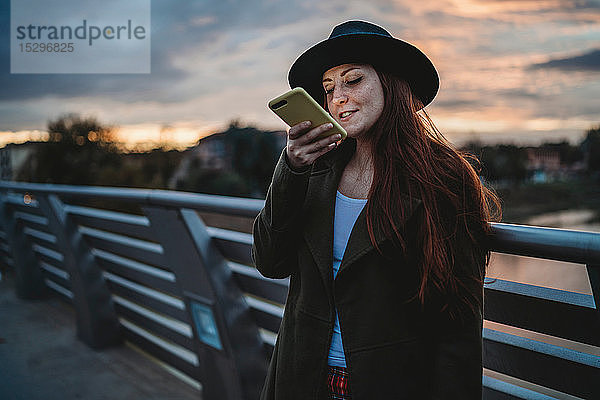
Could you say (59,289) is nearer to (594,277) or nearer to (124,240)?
(124,240)

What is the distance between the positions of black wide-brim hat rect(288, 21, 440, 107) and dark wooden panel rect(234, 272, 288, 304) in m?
1.00

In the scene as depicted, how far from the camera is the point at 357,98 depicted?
50.6 inches

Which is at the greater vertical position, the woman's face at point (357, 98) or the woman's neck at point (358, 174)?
the woman's face at point (357, 98)

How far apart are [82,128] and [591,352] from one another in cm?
5184

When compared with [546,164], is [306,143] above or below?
below

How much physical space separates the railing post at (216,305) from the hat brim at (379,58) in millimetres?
1154

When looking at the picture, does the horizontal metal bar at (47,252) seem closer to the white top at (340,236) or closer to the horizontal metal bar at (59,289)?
the horizontal metal bar at (59,289)

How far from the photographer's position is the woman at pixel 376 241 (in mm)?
1173

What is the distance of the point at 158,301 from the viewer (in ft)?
10.2

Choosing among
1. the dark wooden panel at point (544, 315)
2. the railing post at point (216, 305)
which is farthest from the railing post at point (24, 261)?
the dark wooden panel at point (544, 315)

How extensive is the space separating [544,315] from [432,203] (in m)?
0.43

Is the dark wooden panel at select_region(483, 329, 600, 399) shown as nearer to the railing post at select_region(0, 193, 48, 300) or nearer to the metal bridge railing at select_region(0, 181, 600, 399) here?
the metal bridge railing at select_region(0, 181, 600, 399)

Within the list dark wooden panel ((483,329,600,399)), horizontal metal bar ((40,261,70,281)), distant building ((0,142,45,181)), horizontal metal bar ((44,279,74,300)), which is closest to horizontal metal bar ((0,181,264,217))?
dark wooden panel ((483,329,600,399))

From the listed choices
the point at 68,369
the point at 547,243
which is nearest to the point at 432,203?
the point at 547,243
